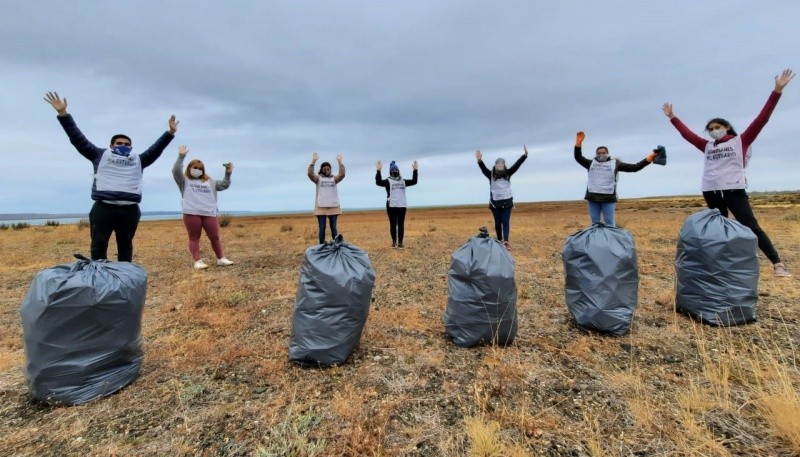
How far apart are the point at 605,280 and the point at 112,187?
4.67m

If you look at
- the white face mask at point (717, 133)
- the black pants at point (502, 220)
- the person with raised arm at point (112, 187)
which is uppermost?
the white face mask at point (717, 133)

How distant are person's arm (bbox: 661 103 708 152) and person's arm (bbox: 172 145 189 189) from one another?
6.46m

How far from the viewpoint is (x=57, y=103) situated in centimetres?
346

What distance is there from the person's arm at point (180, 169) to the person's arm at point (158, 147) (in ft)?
4.79

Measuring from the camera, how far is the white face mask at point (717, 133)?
14.3 ft

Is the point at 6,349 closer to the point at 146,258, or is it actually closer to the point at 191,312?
the point at 191,312

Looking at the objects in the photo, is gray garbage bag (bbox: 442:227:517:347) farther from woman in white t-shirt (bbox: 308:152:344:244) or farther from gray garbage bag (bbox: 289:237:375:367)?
woman in white t-shirt (bbox: 308:152:344:244)

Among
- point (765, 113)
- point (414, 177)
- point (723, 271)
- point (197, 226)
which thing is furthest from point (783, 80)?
point (197, 226)

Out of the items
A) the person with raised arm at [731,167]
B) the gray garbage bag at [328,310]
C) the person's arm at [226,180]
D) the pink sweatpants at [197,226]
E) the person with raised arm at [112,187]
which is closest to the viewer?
the gray garbage bag at [328,310]

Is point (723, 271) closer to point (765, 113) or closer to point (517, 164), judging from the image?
point (765, 113)

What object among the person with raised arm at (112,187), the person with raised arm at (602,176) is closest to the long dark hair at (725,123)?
the person with raised arm at (602,176)

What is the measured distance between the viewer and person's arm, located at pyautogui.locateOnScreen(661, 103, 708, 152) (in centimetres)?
444

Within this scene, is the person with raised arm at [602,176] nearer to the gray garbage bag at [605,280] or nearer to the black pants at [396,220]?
the gray garbage bag at [605,280]

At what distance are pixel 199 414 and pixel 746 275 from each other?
431 cm
